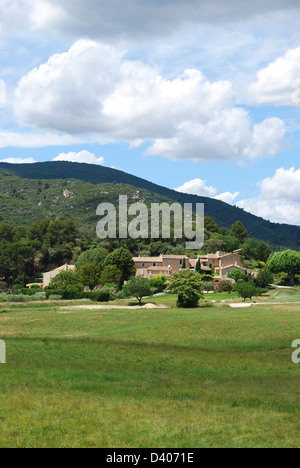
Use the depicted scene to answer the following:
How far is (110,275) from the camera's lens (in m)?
96.1

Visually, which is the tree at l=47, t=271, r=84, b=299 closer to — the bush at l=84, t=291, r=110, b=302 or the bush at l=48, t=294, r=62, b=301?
the bush at l=48, t=294, r=62, b=301

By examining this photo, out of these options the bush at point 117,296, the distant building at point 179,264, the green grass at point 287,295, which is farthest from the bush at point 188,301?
the distant building at point 179,264

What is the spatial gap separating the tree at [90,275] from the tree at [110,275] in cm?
133

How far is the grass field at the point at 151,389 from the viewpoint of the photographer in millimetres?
12461

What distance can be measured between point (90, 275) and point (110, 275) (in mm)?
4330

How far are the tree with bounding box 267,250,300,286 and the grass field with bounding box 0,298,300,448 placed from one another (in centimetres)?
6515

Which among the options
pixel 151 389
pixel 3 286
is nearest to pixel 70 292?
pixel 3 286

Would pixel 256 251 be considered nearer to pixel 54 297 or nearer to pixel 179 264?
pixel 179 264

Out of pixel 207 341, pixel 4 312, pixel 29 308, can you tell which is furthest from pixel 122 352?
pixel 29 308

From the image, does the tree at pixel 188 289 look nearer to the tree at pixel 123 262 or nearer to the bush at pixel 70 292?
the bush at pixel 70 292

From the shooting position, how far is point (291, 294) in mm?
83312

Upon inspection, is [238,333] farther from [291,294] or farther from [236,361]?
[291,294]

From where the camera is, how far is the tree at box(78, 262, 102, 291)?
95125mm

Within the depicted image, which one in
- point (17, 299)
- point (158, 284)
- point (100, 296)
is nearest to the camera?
point (17, 299)
